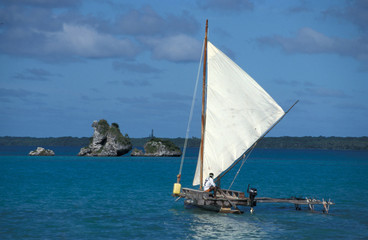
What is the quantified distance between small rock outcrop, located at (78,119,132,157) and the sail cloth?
13764 cm

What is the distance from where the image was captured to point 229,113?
3453 cm

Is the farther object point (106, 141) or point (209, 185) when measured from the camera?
point (106, 141)

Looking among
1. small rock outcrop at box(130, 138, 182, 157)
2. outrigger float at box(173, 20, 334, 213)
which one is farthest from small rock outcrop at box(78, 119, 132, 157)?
outrigger float at box(173, 20, 334, 213)

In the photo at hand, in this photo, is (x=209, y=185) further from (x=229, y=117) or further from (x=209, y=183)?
(x=229, y=117)

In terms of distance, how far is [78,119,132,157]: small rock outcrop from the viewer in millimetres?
170125

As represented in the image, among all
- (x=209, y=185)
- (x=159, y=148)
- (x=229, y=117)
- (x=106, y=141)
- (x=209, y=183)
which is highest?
(x=106, y=141)

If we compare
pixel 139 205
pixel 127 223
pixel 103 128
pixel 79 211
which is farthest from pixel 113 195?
pixel 103 128

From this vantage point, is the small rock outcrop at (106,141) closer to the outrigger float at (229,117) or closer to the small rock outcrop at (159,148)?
the small rock outcrop at (159,148)

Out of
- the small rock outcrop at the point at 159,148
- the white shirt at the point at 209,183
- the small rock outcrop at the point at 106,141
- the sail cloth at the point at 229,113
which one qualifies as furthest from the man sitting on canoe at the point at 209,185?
the small rock outcrop at the point at 159,148

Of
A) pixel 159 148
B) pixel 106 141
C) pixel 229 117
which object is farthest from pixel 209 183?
pixel 159 148

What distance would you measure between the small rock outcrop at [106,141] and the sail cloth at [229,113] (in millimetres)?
137644

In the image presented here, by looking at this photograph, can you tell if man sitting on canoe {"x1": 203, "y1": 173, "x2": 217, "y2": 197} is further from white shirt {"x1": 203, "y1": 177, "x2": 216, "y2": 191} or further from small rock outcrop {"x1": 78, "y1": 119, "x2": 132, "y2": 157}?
small rock outcrop {"x1": 78, "y1": 119, "x2": 132, "y2": 157}

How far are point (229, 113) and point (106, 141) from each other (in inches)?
5575

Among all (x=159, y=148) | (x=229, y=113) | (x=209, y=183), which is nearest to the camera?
(x=209, y=183)
